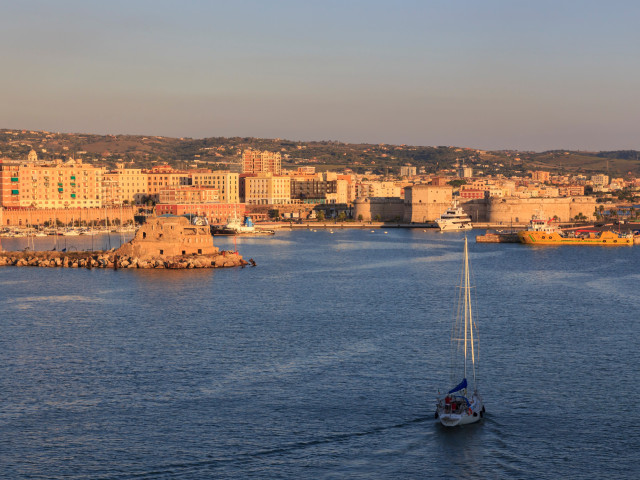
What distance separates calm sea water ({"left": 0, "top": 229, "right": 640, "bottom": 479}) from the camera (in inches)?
650

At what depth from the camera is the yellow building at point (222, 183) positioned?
112 m

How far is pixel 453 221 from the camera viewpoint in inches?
3634

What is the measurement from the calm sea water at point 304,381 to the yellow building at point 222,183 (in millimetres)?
73029

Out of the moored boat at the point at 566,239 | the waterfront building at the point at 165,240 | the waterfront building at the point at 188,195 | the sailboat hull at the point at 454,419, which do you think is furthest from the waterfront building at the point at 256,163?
the sailboat hull at the point at 454,419

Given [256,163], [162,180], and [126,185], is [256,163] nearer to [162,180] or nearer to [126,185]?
[162,180]

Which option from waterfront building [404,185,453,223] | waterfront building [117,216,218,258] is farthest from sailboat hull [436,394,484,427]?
waterfront building [404,185,453,223]

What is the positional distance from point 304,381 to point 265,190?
3855 inches

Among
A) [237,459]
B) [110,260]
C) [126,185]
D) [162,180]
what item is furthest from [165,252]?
[162,180]

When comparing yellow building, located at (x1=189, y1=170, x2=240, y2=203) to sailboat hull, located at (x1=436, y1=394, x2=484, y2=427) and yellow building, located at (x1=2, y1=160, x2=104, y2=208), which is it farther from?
sailboat hull, located at (x1=436, y1=394, x2=484, y2=427)

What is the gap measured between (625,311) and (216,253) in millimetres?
23884

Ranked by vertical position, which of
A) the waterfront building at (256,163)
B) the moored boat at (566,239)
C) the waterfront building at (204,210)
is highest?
the waterfront building at (256,163)

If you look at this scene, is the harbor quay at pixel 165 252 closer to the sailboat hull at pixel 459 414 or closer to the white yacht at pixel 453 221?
the sailboat hull at pixel 459 414

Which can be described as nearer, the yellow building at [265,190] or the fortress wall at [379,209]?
the fortress wall at [379,209]

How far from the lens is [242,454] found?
54.9ft
